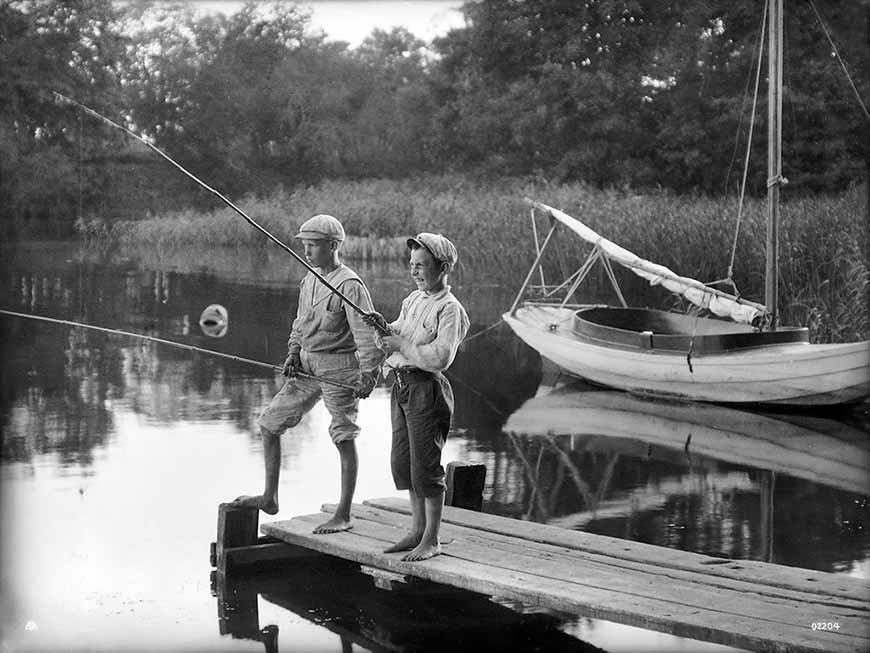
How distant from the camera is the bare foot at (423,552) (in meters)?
4.99

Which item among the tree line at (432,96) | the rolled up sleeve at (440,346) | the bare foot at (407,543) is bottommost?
the bare foot at (407,543)

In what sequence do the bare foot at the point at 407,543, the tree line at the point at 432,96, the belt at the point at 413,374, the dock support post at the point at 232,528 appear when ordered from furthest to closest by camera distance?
the tree line at the point at 432,96, the dock support post at the point at 232,528, the bare foot at the point at 407,543, the belt at the point at 413,374

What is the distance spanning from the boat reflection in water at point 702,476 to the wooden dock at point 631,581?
4.94ft

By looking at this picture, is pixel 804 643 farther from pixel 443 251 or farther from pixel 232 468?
pixel 232 468

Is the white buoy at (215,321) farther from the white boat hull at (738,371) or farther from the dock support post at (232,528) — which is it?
the dock support post at (232,528)

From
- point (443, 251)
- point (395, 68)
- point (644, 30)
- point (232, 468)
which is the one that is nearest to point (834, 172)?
point (644, 30)

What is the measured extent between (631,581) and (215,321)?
13381 millimetres

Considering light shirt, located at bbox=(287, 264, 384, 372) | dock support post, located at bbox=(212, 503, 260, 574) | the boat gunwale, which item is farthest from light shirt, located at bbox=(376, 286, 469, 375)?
the boat gunwale

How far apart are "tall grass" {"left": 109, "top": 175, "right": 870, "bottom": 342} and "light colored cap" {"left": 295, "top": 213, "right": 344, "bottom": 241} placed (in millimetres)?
9027

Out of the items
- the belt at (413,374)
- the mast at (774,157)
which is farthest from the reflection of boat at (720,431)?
the belt at (413,374)

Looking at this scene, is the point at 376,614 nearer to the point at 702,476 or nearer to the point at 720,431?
the point at 702,476

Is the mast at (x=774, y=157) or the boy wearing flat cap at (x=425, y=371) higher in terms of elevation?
the mast at (x=774, y=157)

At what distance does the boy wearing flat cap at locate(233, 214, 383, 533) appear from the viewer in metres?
5.37

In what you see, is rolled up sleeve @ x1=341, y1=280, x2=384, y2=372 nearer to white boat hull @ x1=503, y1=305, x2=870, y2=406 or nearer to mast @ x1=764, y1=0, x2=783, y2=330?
white boat hull @ x1=503, y1=305, x2=870, y2=406
